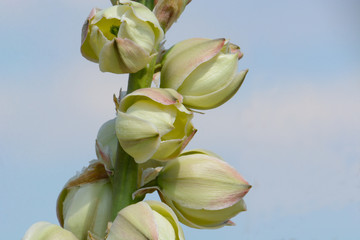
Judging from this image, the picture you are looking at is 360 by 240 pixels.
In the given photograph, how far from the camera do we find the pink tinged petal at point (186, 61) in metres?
1.99

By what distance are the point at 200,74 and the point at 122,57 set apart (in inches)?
10.7

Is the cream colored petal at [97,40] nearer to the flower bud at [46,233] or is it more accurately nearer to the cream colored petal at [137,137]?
the cream colored petal at [137,137]

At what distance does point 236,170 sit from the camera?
1960 mm

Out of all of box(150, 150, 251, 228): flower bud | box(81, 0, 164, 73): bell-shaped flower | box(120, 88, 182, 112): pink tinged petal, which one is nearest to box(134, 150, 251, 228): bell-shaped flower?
box(150, 150, 251, 228): flower bud

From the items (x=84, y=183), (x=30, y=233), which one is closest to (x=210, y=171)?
(x=84, y=183)

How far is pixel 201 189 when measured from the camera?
1.91 metres

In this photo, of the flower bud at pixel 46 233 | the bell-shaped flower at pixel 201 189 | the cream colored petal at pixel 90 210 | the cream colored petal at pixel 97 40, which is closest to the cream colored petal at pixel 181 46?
the cream colored petal at pixel 97 40

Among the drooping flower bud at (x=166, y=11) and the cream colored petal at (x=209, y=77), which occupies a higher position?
the drooping flower bud at (x=166, y=11)

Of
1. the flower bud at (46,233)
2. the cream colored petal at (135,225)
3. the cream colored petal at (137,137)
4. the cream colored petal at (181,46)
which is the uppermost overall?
the cream colored petal at (181,46)

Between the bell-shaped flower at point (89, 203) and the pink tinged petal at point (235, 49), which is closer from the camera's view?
the bell-shaped flower at point (89, 203)

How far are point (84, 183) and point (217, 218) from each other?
0.43 m

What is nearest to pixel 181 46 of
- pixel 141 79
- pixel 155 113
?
pixel 141 79

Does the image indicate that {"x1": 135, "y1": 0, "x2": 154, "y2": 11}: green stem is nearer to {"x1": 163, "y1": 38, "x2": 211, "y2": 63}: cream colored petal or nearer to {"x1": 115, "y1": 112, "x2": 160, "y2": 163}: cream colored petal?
{"x1": 163, "y1": 38, "x2": 211, "y2": 63}: cream colored petal

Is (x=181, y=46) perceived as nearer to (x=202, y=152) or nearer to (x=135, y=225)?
(x=202, y=152)
